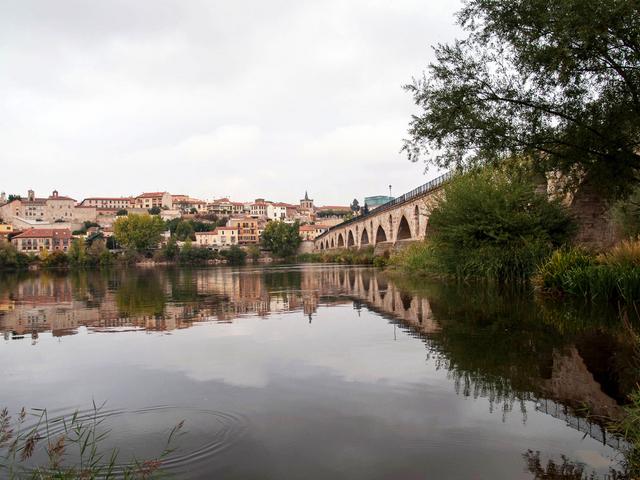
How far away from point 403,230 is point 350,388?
42373mm

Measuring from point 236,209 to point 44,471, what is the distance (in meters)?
173

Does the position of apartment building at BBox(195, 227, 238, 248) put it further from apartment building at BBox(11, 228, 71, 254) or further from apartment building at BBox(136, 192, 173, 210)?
apartment building at BBox(136, 192, 173, 210)

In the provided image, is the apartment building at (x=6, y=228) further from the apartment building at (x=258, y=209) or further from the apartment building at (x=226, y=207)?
the apartment building at (x=258, y=209)

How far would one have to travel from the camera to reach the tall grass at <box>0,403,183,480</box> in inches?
143

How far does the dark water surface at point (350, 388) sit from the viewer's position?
428 centimetres

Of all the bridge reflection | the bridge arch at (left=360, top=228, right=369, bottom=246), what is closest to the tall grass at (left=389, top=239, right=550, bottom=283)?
the bridge reflection

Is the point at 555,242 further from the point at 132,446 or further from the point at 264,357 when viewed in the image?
the point at 132,446

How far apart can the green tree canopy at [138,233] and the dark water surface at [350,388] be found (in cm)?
9921

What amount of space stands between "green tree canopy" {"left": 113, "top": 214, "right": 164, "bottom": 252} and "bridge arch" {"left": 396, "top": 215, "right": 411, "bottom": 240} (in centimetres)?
7298

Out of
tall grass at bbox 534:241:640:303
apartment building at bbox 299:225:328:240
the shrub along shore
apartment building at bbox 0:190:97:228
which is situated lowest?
tall grass at bbox 534:241:640:303

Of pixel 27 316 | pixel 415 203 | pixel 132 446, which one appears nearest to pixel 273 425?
pixel 132 446

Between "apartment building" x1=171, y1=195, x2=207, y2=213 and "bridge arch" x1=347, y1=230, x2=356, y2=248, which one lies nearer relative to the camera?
"bridge arch" x1=347, y1=230, x2=356, y2=248

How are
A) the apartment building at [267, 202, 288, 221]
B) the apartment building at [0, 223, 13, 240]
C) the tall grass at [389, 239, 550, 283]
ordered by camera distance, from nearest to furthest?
the tall grass at [389, 239, 550, 283] < the apartment building at [0, 223, 13, 240] < the apartment building at [267, 202, 288, 221]

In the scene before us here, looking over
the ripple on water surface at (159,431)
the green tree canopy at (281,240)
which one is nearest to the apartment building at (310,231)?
the green tree canopy at (281,240)
